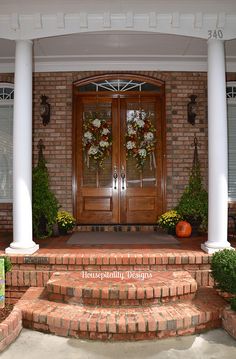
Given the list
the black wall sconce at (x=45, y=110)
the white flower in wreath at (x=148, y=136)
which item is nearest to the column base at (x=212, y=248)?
the white flower in wreath at (x=148, y=136)

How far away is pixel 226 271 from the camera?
3.54 m

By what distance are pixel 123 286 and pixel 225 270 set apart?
1.06m

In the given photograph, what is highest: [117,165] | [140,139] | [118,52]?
[118,52]

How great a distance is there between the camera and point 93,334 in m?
3.27

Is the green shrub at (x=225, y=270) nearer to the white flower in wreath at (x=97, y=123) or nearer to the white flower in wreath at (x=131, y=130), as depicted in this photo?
the white flower in wreath at (x=131, y=130)

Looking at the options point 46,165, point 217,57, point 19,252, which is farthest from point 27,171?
point 217,57

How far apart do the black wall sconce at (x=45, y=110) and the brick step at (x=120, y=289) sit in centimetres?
340

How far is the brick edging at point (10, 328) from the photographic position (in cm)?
306

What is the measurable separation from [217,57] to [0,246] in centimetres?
401

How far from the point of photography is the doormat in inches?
206

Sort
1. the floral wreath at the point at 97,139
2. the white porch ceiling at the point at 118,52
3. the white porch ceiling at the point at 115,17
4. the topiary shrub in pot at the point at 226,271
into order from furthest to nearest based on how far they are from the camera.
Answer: the floral wreath at the point at 97,139
the white porch ceiling at the point at 118,52
the white porch ceiling at the point at 115,17
the topiary shrub in pot at the point at 226,271

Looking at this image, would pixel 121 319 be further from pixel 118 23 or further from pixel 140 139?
pixel 140 139

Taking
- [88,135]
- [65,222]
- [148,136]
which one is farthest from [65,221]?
[148,136]

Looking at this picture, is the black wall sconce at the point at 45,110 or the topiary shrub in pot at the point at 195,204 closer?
the topiary shrub in pot at the point at 195,204
